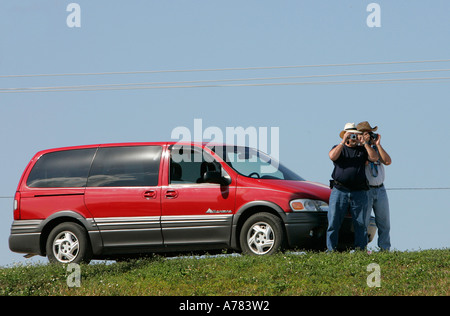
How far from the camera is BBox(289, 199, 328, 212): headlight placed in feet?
39.0

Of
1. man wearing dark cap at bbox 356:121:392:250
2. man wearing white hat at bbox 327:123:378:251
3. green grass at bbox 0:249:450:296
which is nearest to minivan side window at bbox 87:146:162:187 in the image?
green grass at bbox 0:249:450:296

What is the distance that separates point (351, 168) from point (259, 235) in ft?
6.08

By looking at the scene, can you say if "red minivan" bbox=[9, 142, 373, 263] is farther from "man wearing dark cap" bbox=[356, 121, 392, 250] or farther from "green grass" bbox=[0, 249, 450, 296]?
"man wearing dark cap" bbox=[356, 121, 392, 250]

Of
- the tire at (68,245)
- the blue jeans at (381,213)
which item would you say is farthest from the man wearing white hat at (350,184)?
the tire at (68,245)

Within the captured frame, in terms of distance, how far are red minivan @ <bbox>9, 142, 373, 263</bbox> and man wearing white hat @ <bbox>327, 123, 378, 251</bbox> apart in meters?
0.27

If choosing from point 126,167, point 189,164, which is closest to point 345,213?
point 189,164

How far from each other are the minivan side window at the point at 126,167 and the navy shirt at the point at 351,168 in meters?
3.02

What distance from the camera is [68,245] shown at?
12.8 meters

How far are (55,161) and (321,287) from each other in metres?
5.70

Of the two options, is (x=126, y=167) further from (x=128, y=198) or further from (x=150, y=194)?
(x=150, y=194)

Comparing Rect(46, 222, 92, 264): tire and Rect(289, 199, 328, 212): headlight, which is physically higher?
Rect(289, 199, 328, 212): headlight

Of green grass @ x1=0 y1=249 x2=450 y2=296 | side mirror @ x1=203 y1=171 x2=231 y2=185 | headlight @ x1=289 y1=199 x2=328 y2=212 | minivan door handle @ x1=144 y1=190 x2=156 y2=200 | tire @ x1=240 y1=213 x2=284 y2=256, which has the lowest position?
green grass @ x1=0 y1=249 x2=450 y2=296

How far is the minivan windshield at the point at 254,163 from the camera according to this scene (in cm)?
1240
